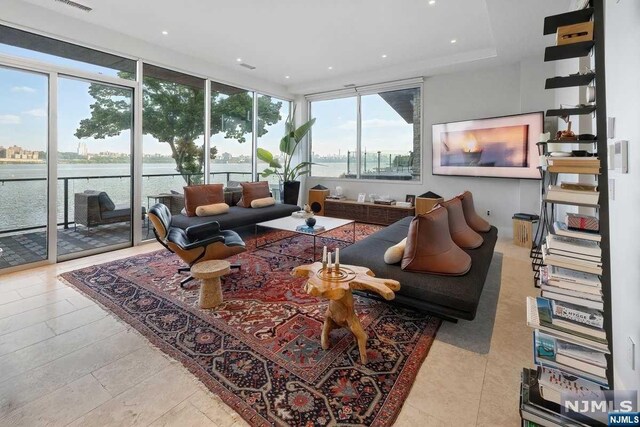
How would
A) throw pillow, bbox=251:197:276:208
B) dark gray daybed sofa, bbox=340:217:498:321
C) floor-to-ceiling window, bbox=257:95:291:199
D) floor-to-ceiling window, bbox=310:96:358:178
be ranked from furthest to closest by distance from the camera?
1. floor-to-ceiling window, bbox=310:96:358:178
2. floor-to-ceiling window, bbox=257:95:291:199
3. throw pillow, bbox=251:197:276:208
4. dark gray daybed sofa, bbox=340:217:498:321

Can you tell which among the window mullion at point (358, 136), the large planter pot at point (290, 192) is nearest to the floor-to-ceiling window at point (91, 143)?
the large planter pot at point (290, 192)

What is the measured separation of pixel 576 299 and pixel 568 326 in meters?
0.14

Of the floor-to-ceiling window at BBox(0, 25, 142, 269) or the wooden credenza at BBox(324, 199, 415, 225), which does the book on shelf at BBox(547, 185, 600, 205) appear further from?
→ the floor-to-ceiling window at BBox(0, 25, 142, 269)

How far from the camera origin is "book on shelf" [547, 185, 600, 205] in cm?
165

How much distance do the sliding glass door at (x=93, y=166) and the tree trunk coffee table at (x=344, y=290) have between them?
12.9 feet

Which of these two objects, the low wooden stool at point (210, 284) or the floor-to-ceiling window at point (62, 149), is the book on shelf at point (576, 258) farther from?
the floor-to-ceiling window at point (62, 149)

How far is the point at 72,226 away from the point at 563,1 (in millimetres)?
6642

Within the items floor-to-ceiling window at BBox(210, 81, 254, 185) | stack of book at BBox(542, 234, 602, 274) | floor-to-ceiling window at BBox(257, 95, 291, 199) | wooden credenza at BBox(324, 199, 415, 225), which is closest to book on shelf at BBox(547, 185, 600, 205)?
stack of book at BBox(542, 234, 602, 274)

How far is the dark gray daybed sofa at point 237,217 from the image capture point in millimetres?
4770

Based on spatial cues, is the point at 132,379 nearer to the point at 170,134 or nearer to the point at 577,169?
the point at 577,169

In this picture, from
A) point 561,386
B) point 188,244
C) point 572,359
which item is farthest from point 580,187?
point 188,244

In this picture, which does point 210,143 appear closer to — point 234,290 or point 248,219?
point 248,219

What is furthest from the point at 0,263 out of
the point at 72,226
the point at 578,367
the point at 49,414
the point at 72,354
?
the point at 578,367

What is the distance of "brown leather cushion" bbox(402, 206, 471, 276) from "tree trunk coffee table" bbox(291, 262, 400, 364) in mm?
468
